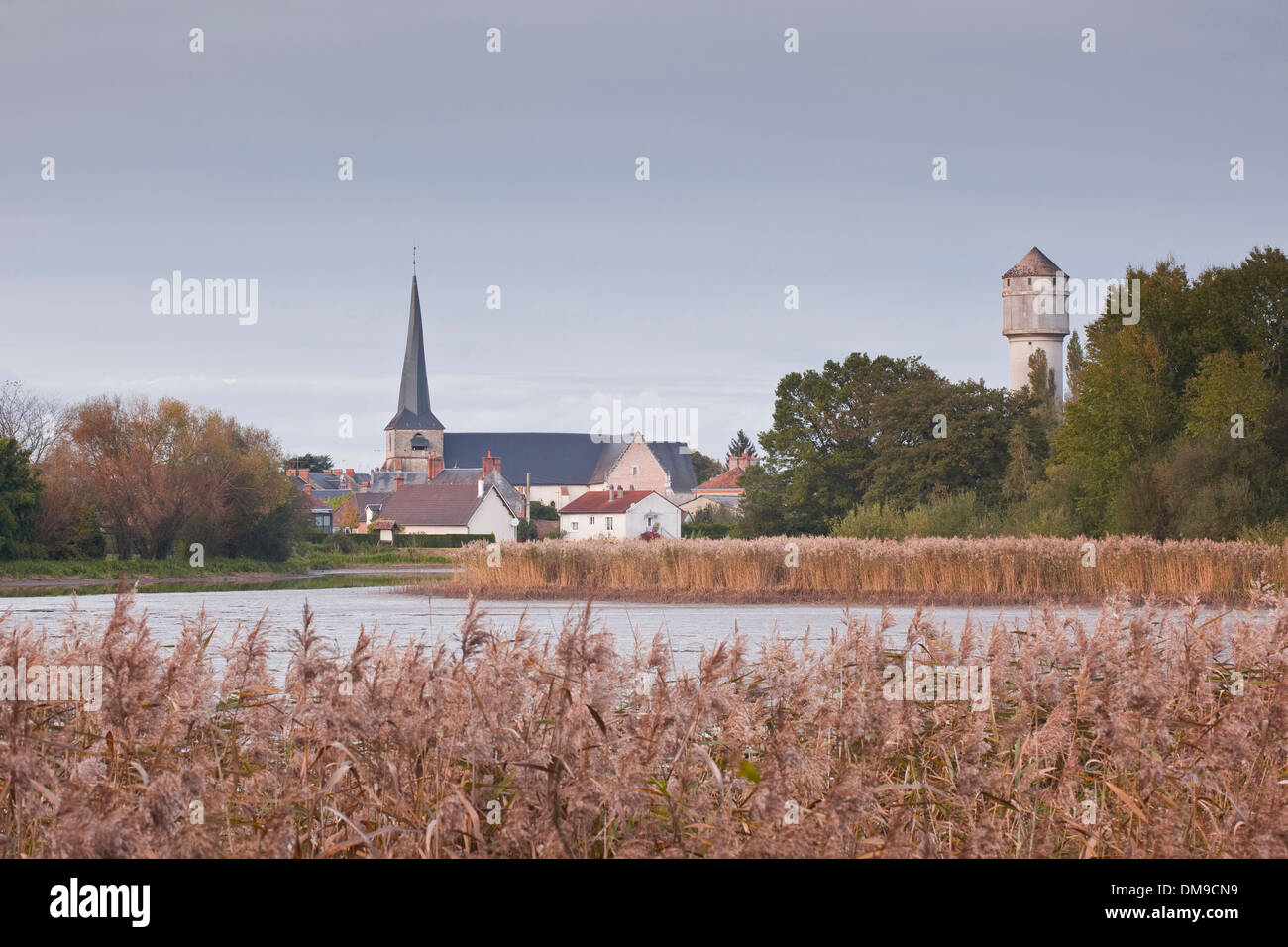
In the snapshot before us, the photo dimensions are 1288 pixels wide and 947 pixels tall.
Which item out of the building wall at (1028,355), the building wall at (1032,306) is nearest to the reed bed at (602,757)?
the building wall at (1028,355)

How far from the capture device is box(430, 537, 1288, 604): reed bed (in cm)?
2319

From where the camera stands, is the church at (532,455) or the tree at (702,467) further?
the tree at (702,467)

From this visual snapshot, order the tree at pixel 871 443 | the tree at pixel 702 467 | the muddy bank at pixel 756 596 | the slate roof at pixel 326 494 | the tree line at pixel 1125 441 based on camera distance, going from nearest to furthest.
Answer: the muddy bank at pixel 756 596 → the tree line at pixel 1125 441 → the tree at pixel 871 443 → the slate roof at pixel 326 494 → the tree at pixel 702 467

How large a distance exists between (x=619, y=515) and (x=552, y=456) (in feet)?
114

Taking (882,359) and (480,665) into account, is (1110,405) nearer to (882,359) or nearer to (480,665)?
(882,359)

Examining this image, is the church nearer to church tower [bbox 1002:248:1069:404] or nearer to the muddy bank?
church tower [bbox 1002:248:1069:404]

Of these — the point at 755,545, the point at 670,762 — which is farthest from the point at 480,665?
the point at 755,545

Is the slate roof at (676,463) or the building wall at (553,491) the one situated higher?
the slate roof at (676,463)

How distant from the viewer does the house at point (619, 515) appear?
3425 inches

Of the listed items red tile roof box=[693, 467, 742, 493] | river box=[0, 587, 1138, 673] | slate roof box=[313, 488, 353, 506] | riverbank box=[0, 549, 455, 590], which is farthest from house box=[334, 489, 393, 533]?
river box=[0, 587, 1138, 673]

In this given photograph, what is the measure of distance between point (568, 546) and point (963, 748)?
24.1 m

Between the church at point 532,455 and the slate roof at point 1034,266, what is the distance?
167 ft

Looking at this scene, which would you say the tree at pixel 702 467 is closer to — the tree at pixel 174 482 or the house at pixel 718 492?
the house at pixel 718 492

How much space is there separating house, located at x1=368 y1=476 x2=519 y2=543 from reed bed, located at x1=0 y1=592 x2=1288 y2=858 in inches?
2788
